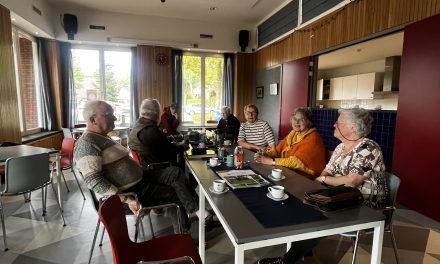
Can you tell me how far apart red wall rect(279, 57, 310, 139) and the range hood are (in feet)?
7.77

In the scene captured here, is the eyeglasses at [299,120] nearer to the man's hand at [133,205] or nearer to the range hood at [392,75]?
the man's hand at [133,205]

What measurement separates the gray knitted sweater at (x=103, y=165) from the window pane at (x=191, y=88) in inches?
190

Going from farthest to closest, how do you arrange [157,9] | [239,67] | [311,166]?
[239,67]
[157,9]
[311,166]

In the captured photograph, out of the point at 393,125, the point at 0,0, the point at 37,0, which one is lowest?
the point at 393,125

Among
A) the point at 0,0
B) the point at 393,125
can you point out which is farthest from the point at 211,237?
the point at 0,0

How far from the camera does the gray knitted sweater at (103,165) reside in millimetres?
1675

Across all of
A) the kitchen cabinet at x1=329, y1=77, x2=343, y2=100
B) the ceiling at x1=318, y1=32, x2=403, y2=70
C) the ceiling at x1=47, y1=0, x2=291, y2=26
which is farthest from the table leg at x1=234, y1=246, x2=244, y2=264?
the kitchen cabinet at x1=329, y1=77, x2=343, y2=100

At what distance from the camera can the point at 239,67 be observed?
6.77 m

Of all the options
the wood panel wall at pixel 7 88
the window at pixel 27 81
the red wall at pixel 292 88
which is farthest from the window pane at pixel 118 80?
the red wall at pixel 292 88

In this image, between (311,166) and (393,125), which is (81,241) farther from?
Result: (393,125)

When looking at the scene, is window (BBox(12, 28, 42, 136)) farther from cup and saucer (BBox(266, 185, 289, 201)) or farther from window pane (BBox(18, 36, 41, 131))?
cup and saucer (BBox(266, 185, 289, 201))

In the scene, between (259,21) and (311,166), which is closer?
(311,166)

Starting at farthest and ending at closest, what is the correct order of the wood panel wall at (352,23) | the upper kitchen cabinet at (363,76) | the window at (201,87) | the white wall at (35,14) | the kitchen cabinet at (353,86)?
1. the window at (201,87)
2. the kitchen cabinet at (353,86)
3. the upper kitchen cabinet at (363,76)
4. the white wall at (35,14)
5. the wood panel wall at (352,23)

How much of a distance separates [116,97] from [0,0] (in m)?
2.99
